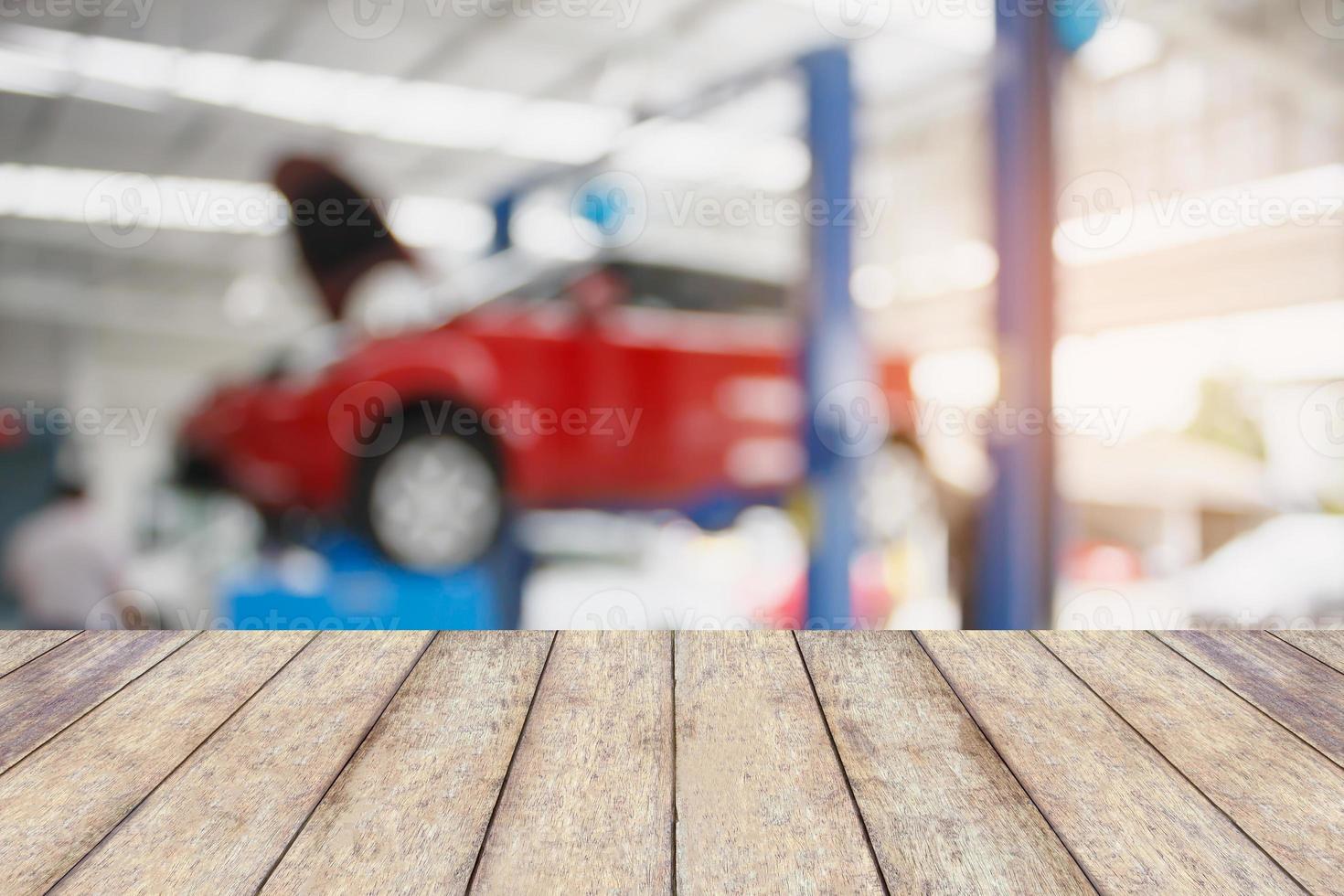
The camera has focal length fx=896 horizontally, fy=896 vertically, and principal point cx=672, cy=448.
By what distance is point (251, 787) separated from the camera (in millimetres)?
862

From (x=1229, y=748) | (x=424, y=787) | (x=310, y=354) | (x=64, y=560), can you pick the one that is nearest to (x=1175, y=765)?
(x=1229, y=748)

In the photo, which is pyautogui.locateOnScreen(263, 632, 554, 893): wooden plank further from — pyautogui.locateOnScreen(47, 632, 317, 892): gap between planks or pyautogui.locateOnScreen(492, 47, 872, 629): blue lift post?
pyautogui.locateOnScreen(492, 47, 872, 629): blue lift post

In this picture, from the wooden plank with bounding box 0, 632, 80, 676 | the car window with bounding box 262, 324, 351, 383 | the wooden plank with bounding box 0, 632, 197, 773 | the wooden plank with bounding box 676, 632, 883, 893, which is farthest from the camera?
the car window with bounding box 262, 324, 351, 383

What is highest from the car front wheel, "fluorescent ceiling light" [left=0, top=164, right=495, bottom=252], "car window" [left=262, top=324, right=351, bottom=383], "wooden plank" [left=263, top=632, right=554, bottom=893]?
"fluorescent ceiling light" [left=0, top=164, right=495, bottom=252]

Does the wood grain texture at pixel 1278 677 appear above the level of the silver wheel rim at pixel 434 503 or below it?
below

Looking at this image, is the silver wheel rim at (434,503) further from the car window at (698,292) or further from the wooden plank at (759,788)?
the wooden plank at (759,788)

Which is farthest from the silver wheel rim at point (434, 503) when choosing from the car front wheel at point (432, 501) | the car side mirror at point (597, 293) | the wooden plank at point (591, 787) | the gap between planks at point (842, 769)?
the gap between planks at point (842, 769)

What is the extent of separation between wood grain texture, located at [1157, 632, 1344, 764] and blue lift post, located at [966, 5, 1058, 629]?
403mm

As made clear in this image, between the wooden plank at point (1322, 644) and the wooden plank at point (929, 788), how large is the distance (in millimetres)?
586

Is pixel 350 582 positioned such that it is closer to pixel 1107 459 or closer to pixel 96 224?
pixel 96 224

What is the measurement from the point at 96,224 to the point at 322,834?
68.8 inches

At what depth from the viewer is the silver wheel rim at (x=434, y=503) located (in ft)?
6.39

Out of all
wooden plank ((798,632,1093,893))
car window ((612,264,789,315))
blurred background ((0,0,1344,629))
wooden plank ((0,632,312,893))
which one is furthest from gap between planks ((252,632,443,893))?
car window ((612,264,789,315))

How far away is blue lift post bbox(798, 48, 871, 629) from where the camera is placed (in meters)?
1.89
